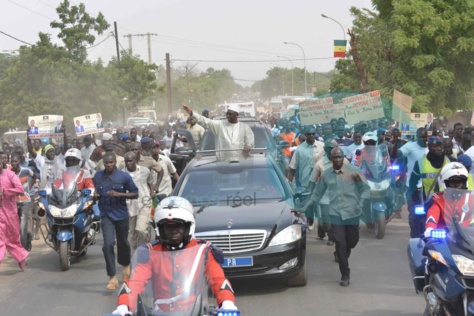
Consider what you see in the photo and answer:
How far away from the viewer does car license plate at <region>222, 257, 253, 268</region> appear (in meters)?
9.16

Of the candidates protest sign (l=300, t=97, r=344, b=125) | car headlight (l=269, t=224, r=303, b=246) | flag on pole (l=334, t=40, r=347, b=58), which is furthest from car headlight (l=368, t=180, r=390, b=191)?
flag on pole (l=334, t=40, r=347, b=58)

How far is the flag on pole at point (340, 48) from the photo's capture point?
3838 centimetres

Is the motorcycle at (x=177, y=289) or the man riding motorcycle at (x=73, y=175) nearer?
the motorcycle at (x=177, y=289)

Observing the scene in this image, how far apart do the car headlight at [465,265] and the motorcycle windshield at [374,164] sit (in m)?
7.94

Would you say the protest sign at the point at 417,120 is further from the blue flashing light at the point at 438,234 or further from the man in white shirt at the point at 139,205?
the blue flashing light at the point at 438,234

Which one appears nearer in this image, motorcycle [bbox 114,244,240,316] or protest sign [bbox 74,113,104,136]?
motorcycle [bbox 114,244,240,316]

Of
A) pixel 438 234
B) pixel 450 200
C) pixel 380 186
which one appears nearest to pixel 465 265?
pixel 438 234

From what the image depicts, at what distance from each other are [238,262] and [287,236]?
66 centimetres

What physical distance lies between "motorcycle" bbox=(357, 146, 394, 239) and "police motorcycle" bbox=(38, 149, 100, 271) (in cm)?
457

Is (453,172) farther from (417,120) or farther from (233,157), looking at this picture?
(417,120)

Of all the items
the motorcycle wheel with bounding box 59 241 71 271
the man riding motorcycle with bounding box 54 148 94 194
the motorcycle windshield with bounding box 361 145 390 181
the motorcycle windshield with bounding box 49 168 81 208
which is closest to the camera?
the motorcycle wheel with bounding box 59 241 71 271

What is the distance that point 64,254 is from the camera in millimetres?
11789

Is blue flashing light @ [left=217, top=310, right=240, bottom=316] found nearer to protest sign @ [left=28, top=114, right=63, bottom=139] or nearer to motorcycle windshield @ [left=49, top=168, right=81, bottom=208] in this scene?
motorcycle windshield @ [left=49, top=168, right=81, bottom=208]

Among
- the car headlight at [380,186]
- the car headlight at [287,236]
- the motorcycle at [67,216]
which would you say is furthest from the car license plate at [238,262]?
the car headlight at [380,186]
